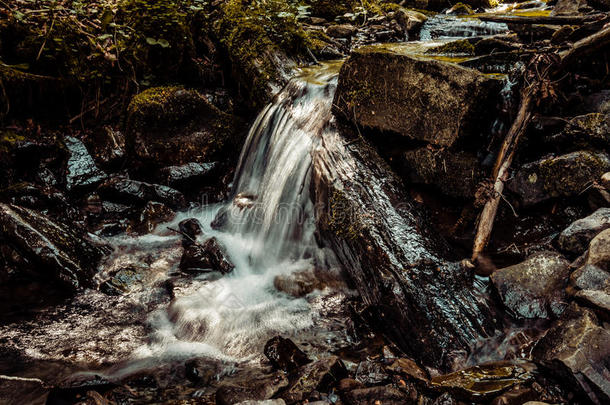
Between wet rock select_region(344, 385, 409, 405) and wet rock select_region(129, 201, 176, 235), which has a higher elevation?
wet rock select_region(129, 201, 176, 235)

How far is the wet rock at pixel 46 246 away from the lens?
13.3 ft

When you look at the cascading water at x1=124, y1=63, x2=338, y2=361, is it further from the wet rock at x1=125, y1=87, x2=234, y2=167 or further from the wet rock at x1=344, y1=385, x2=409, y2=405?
the wet rock at x1=344, y1=385, x2=409, y2=405

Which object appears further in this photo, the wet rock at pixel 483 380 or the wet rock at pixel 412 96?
the wet rock at pixel 412 96

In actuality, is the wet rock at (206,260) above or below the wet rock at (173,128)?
below

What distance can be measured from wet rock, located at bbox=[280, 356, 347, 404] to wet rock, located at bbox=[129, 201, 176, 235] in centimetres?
381

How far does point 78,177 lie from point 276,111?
3752mm

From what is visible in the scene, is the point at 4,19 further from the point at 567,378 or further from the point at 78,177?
the point at 567,378

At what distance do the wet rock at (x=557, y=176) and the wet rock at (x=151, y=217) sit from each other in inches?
199

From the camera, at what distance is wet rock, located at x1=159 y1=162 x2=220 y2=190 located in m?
6.14

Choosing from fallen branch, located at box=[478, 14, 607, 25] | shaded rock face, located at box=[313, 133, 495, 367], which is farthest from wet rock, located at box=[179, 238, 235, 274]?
fallen branch, located at box=[478, 14, 607, 25]

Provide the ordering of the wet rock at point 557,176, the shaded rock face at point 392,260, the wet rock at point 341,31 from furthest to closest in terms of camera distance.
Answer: the wet rock at point 341,31, the wet rock at point 557,176, the shaded rock face at point 392,260

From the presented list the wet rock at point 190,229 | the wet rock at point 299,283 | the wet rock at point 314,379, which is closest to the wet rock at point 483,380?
the wet rock at point 314,379

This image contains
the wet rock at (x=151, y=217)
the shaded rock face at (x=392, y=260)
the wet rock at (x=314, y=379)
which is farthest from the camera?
the wet rock at (x=151, y=217)

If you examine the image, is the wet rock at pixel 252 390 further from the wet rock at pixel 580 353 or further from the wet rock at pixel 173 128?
the wet rock at pixel 173 128
